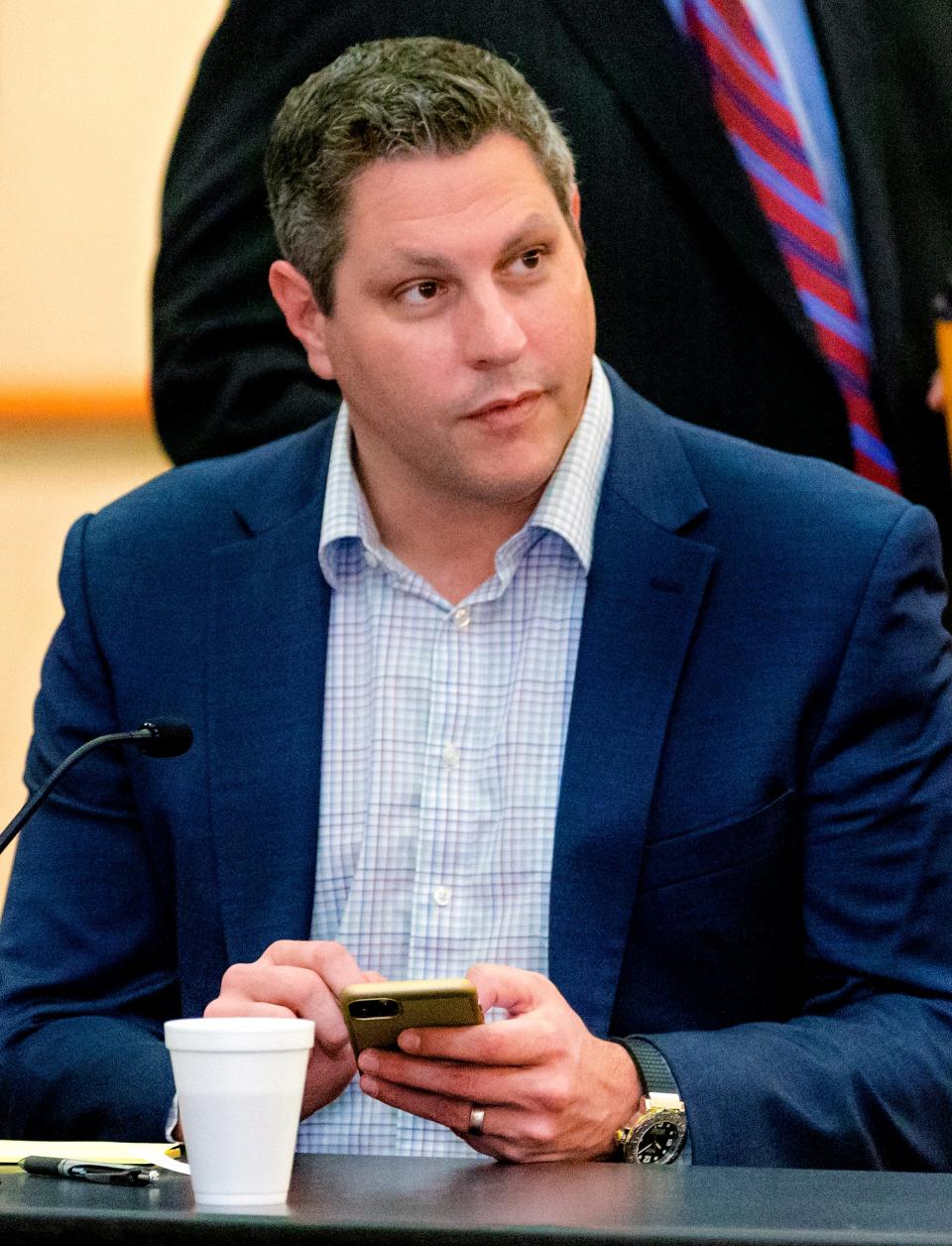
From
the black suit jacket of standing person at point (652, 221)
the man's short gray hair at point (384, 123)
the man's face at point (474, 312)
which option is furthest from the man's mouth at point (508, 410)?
the black suit jacket of standing person at point (652, 221)

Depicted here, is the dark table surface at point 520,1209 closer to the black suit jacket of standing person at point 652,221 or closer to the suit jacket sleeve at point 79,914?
the suit jacket sleeve at point 79,914

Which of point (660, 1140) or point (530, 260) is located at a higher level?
point (530, 260)

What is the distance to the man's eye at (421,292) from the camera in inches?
81.7

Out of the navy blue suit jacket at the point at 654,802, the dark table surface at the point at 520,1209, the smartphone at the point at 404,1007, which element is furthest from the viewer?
the navy blue suit jacket at the point at 654,802

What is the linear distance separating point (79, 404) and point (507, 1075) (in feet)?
4.35

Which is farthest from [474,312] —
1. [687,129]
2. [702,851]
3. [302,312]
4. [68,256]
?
[68,256]

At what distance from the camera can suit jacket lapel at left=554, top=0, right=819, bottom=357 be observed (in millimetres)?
2289

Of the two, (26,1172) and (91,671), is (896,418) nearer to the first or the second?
(91,671)

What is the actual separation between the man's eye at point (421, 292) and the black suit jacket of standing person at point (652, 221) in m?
0.35

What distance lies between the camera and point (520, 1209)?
1.04m

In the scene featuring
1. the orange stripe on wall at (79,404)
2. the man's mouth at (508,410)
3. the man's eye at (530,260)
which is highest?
the man's eye at (530,260)

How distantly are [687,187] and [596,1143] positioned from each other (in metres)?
1.27

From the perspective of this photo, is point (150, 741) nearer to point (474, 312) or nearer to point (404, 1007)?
point (404, 1007)

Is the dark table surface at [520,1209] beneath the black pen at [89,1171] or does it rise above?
above
